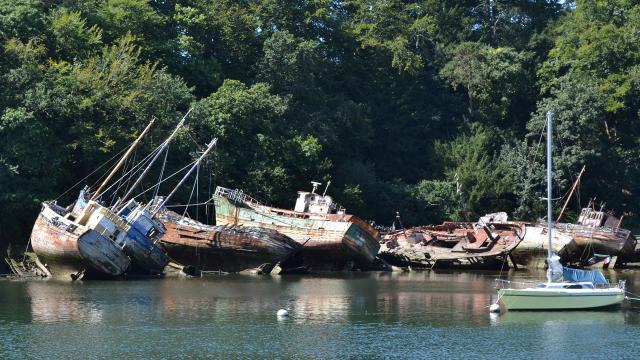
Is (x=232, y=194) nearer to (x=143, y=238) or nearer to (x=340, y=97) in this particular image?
(x=143, y=238)

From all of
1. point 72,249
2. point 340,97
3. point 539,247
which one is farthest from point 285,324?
point 340,97

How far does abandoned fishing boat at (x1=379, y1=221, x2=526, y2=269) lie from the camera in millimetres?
66000

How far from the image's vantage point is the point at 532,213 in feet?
275

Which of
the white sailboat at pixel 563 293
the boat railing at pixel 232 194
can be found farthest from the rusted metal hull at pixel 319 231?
the white sailboat at pixel 563 293

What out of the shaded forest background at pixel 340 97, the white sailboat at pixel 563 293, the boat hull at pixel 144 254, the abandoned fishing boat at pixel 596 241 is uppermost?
the shaded forest background at pixel 340 97

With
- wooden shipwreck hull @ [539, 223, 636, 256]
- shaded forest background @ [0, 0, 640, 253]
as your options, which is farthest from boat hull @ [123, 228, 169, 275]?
wooden shipwreck hull @ [539, 223, 636, 256]

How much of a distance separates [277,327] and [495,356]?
27.9 ft

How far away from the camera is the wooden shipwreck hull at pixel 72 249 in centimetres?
5331

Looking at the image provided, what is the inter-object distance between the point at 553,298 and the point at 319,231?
21145 millimetres

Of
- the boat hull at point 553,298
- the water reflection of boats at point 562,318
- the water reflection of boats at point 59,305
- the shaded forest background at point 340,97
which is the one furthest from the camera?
the shaded forest background at point 340,97

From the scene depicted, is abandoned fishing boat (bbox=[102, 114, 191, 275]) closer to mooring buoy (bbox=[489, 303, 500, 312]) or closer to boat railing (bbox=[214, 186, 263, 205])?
boat railing (bbox=[214, 186, 263, 205])

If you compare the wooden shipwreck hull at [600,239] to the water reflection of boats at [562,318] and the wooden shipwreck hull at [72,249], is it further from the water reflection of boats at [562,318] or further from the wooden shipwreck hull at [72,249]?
the wooden shipwreck hull at [72,249]

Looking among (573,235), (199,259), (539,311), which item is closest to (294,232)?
(199,259)

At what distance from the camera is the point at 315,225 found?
6400 cm
